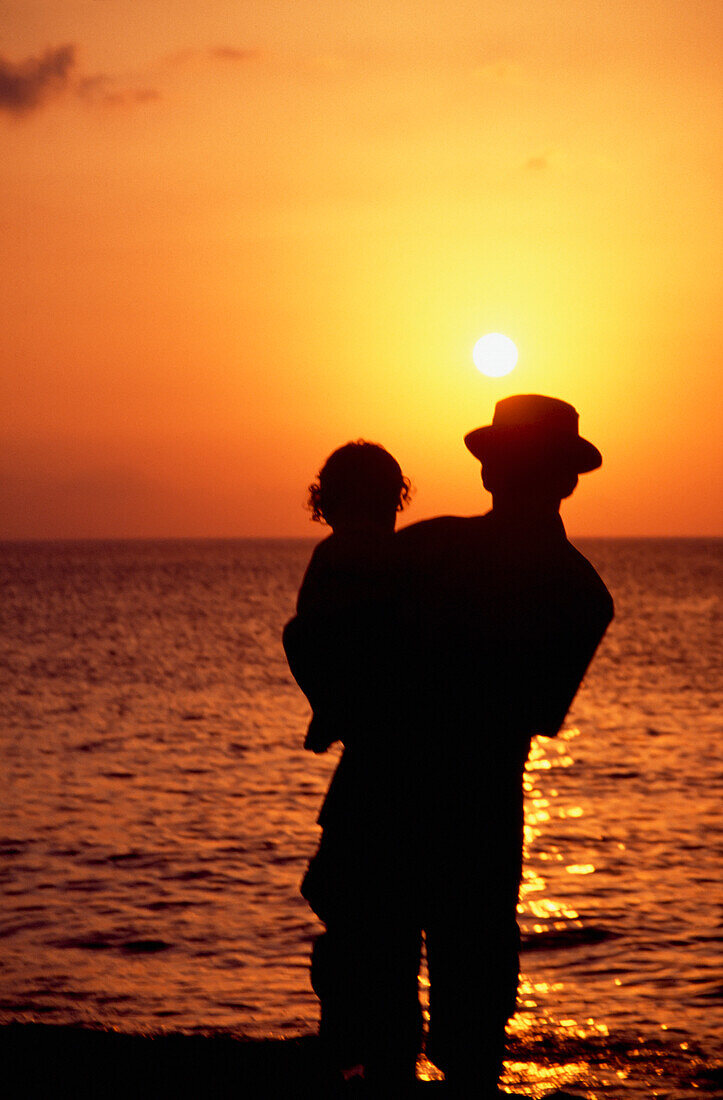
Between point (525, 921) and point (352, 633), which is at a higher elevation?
point (352, 633)

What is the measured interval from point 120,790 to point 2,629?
46.7m

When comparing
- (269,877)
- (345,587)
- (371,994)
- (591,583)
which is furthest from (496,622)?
(269,877)

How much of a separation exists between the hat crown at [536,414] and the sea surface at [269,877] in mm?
4933

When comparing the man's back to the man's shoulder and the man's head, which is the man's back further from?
the man's head

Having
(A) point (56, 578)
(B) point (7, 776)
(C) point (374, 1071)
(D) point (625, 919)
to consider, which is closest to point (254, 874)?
(D) point (625, 919)

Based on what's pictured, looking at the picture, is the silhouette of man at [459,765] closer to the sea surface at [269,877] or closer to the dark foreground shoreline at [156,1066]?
the dark foreground shoreline at [156,1066]

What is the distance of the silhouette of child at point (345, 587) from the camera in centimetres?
383

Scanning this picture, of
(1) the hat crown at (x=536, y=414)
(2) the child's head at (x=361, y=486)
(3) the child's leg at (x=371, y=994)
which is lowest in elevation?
(3) the child's leg at (x=371, y=994)

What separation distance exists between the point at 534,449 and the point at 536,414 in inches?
4.5

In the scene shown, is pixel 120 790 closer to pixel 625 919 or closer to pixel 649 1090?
pixel 625 919

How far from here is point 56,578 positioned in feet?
459

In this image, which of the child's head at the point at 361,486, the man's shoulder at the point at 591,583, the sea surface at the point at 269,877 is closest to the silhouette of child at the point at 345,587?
the child's head at the point at 361,486

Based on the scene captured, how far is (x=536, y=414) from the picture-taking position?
13.0ft

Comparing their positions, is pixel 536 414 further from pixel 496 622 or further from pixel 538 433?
pixel 496 622
